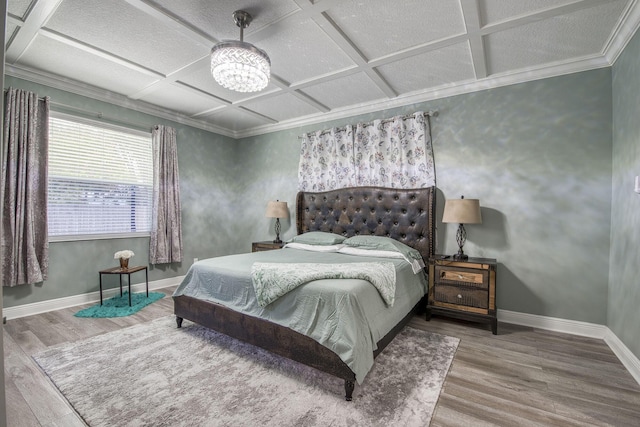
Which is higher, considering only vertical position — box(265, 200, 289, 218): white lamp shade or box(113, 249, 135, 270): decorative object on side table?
box(265, 200, 289, 218): white lamp shade

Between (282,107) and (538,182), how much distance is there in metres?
3.17

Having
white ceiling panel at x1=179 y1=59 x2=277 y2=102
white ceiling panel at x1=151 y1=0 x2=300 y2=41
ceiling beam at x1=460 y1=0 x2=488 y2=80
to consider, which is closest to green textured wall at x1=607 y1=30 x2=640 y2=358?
ceiling beam at x1=460 y1=0 x2=488 y2=80

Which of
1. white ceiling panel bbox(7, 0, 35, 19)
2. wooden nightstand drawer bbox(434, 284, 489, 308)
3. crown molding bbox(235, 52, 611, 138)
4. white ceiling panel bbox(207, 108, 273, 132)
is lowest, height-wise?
wooden nightstand drawer bbox(434, 284, 489, 308)

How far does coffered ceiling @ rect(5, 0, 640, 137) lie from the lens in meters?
2.38

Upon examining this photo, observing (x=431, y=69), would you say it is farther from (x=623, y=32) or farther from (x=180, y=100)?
(x=180, y=100)

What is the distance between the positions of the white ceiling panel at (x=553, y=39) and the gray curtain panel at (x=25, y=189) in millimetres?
4549

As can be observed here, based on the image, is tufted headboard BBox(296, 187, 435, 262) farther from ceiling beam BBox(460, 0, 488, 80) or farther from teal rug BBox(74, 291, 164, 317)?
teal rug BBox(74, 291, 164, 317)

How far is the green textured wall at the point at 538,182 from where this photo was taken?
2980mm

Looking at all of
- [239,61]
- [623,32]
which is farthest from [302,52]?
[623,32]

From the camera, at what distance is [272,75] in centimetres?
340

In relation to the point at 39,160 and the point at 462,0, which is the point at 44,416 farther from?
the point at 462,0

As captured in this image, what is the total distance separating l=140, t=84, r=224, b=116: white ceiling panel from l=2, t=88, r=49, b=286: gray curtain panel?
1128 millimetres

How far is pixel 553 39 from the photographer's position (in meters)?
2.72

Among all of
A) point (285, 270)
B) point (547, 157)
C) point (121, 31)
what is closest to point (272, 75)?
point (121, 31)
